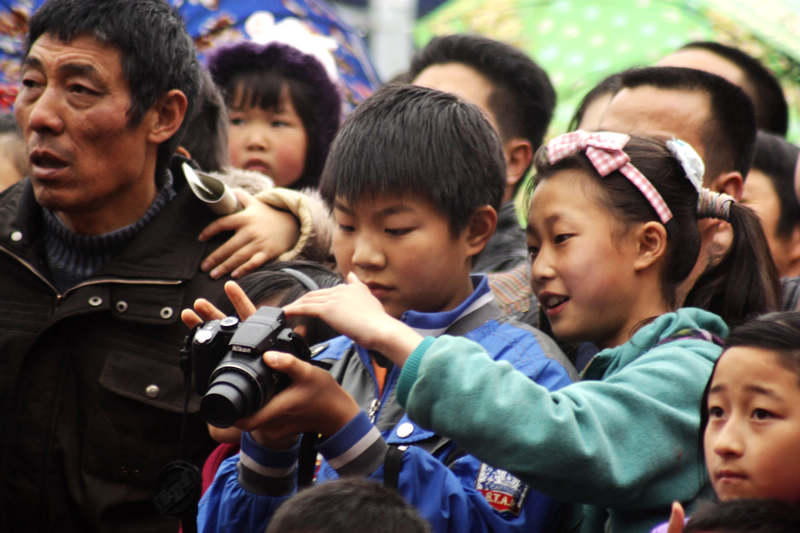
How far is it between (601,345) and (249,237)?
1.13 metres

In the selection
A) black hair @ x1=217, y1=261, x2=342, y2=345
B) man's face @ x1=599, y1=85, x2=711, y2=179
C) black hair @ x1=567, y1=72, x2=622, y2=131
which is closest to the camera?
black hair @ x1=217, y1=261, x2=342, y2=345

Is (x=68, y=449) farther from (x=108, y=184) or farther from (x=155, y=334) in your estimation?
(x=108, y=184)

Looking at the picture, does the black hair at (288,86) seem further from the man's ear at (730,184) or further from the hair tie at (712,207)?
the hair tie at (712,207)

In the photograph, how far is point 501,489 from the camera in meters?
2.31

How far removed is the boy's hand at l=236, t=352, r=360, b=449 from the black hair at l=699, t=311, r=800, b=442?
28.5 inches

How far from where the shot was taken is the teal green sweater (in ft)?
6.67

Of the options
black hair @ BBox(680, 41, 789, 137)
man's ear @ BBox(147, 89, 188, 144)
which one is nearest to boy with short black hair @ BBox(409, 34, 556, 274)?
black hair @ BBox(680, 41, 789, 137)

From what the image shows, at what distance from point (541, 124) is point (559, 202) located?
1.96 metres

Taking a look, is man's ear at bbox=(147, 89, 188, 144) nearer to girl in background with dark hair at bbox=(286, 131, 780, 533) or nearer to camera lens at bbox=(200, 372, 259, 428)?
girl in background with dark hair at bbox=(286, 131, 780, 533)

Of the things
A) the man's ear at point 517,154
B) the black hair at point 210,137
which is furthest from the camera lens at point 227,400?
the man's ear at point 517,154

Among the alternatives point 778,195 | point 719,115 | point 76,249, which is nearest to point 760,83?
point 778,195

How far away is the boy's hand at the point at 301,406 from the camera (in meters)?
2.12

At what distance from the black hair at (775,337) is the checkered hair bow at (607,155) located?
1.78ft

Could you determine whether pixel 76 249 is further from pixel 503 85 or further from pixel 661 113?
pixel 503 85
